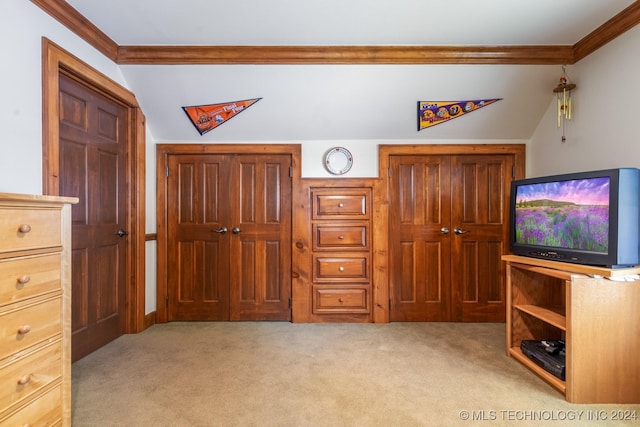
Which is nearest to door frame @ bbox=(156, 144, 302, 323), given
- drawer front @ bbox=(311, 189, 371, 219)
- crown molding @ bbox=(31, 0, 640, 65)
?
drawer front @ bbox=(311, 189, 371, 219)

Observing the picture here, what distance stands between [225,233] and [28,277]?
75.0 inches

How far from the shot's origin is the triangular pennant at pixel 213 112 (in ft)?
9.36

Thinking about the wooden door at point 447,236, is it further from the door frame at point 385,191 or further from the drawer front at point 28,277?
the drawer front at point 28,277

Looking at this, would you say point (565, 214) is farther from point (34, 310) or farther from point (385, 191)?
point (34, 310)

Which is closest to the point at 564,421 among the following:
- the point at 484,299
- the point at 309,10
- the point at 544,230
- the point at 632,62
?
the point at 544,230

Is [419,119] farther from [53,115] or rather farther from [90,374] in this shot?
[90,374]

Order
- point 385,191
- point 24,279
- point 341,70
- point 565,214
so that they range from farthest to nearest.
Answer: point 385,191 < point 341,70 < point 565,214 < point 24,279

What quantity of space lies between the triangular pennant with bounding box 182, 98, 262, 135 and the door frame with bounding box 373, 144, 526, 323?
1.39 m

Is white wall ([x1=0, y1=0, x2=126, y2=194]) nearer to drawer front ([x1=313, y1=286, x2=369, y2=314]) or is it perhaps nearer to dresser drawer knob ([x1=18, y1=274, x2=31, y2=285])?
dresser drawer knob ([x1=18, y1=274, x2=31, y2=285])

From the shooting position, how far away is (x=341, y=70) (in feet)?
8.58

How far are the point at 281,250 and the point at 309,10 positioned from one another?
2076 mm

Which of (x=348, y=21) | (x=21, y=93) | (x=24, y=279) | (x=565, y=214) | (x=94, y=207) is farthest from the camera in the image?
(x=94, y=207)

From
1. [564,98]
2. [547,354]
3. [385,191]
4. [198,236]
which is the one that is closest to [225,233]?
[198,236]

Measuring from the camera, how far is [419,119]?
2.95 meters
